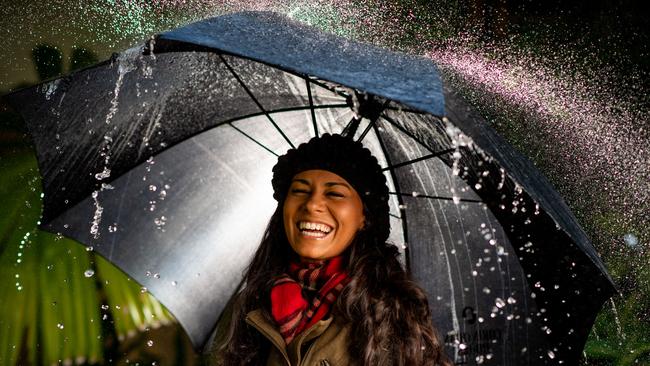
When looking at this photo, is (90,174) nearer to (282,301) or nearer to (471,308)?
(282,301)

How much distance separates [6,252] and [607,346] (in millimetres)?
4160

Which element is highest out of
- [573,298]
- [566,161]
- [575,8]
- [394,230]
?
[575,8]

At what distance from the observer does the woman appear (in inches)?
92.4

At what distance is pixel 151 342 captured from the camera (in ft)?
15.5

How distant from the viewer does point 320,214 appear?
8.15 feet

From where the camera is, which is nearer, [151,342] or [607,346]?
[151,342]

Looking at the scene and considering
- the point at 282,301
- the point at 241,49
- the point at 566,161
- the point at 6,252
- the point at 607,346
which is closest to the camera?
the point at 241,49

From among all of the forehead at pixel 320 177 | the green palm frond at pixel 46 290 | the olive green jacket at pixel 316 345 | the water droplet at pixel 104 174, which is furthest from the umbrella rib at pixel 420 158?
the green palm frond at pixel 46 290

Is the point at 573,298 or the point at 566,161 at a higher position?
the point at 566,161

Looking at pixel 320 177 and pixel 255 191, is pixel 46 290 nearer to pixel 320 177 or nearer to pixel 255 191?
pixel 255 191

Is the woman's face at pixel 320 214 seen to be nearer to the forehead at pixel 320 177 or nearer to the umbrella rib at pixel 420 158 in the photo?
the forehead at pixel 320 177

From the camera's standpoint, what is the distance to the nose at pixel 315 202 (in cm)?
247

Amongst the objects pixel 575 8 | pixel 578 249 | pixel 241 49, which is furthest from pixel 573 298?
pixel 575 8

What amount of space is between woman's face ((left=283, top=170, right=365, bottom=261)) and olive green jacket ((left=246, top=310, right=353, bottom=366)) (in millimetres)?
268
